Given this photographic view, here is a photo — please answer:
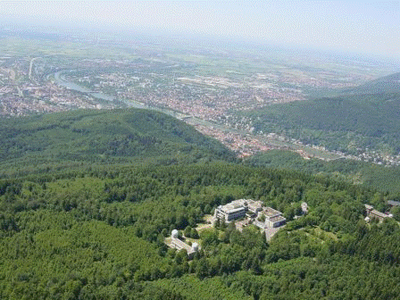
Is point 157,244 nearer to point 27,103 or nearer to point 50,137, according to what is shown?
point 50,137

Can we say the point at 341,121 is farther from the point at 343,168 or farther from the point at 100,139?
the point at 100,139

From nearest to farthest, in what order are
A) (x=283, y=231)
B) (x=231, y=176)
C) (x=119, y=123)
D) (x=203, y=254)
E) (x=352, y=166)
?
(x=203, y=254)
(x=283, y=231)
(x=231, y=176)
(x=352, y=166)
(x=119, y=123)

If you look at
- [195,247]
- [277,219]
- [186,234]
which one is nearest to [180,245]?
[195,247]

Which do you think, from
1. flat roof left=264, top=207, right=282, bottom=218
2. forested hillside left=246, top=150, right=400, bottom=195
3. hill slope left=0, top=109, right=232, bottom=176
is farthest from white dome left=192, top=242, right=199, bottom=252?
forested hillside left=246, top=150, right=400, bottom=195

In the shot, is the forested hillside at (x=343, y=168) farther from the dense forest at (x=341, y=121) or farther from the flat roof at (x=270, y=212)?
the flat roof at (x=270, y=212)

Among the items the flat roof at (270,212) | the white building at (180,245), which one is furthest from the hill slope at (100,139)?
the white building at (180,245)

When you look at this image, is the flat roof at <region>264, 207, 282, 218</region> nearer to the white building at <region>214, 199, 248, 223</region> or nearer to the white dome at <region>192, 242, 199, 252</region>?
the white building at <region>214, 199, 248, 223</region>

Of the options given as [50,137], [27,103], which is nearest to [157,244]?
[50,137]
